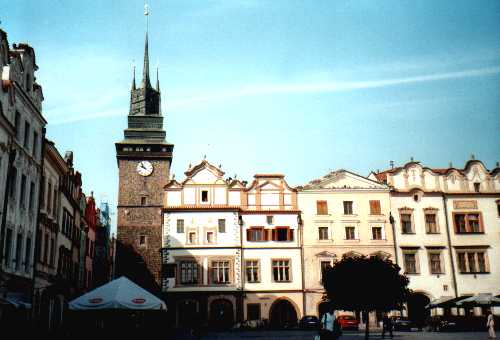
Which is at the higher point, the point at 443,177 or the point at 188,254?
the point at 443,177

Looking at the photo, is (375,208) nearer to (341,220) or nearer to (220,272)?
(341,220)

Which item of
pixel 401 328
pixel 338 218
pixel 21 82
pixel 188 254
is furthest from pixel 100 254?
pixel 21 82

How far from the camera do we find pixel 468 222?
48.4 meters

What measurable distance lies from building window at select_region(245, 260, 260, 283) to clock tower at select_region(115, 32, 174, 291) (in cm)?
782

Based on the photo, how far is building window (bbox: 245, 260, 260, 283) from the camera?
45656 mm

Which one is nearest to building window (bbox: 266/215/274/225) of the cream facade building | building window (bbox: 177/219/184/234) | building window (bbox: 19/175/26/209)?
the cream facade building

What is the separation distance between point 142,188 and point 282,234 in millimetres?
14242

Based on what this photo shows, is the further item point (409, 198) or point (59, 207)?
point (409, 198)

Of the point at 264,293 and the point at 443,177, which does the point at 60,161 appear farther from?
the point at 443,177

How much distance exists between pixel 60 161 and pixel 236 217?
A: 1736cm

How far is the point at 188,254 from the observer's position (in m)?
45.4

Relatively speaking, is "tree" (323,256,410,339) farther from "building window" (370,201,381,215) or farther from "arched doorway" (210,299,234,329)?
"building window" (370,201,381,215)

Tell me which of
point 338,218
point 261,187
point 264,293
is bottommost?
point 264,293

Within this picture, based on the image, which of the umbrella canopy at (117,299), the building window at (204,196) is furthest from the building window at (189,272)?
the umbrella canopy at (117,299)
